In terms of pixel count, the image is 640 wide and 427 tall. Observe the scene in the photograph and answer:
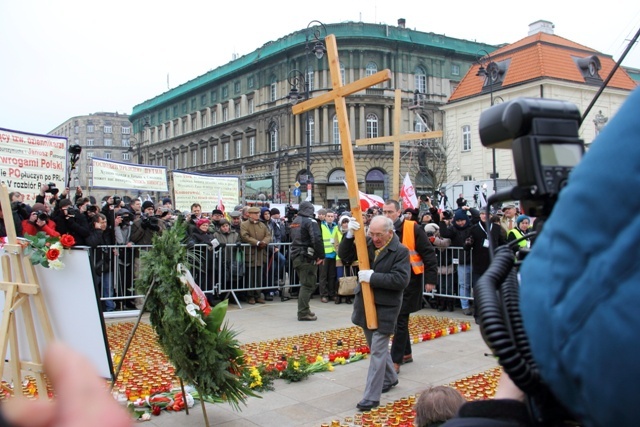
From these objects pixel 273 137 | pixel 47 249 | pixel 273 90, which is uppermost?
pixel 273 90

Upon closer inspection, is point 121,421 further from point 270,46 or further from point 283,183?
point 270,46

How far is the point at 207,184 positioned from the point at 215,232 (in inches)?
230

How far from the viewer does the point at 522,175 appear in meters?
1.33

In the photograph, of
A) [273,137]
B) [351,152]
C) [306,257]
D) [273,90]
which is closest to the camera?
[351,152]

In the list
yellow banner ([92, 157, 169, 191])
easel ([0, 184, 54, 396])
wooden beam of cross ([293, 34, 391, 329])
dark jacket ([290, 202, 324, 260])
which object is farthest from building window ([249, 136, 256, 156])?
easel ([0, 184, 54, 396])

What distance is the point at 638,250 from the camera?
0.81 metres

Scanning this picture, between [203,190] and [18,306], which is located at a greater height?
[203,190]

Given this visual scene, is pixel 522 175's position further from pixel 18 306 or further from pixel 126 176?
pixel 126 176

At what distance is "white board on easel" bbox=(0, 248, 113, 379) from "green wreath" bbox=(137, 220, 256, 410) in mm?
480

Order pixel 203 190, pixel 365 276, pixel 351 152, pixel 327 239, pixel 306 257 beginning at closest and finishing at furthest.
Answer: pixel 365 276, pixel 351 152, pixel 306 257, pixel 327 239, pixel 203 190

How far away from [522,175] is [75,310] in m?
4.71

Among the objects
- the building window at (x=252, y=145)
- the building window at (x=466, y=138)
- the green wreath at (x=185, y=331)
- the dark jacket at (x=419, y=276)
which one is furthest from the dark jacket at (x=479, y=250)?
the building window at (x=252, y=145)

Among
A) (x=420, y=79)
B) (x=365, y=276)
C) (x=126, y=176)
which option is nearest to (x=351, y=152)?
(x=365, y=276)

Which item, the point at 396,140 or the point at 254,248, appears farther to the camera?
the point at 254,248
